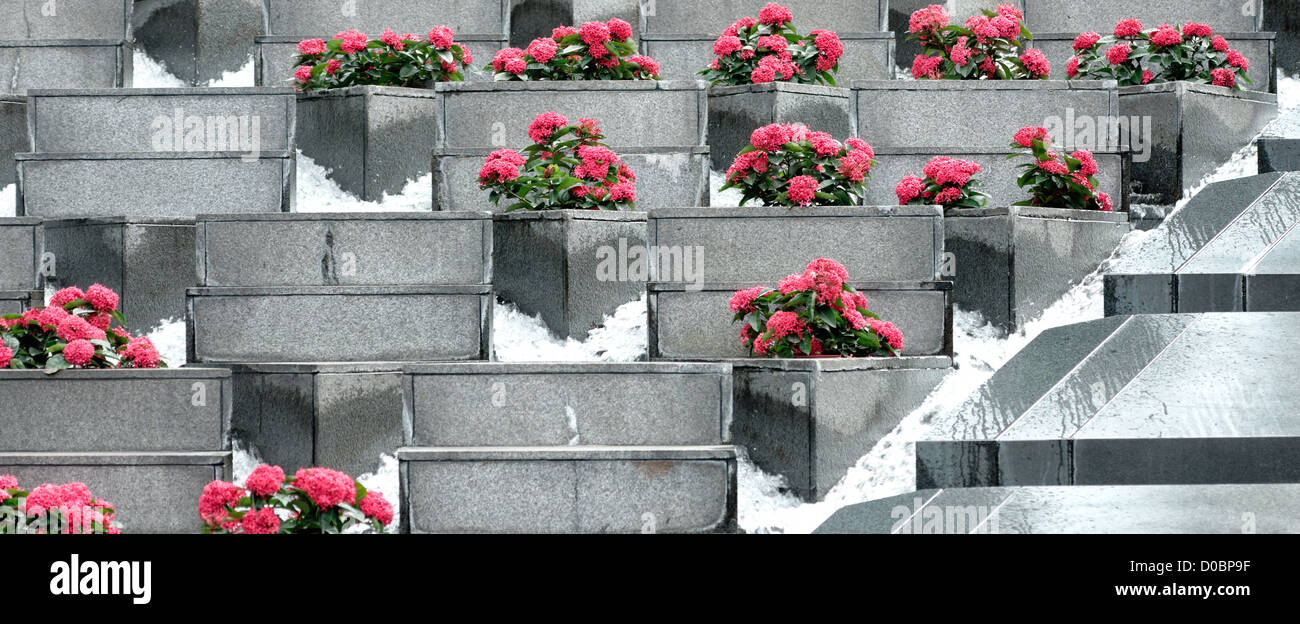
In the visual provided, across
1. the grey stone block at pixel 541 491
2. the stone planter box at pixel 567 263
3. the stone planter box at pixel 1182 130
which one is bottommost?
the grey stone block at pixel 541 491

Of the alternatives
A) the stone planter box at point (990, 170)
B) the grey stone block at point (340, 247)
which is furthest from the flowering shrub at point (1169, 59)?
the grey stone block at point (340, 247)

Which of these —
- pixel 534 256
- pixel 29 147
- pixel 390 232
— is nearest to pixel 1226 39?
pixel 534 256

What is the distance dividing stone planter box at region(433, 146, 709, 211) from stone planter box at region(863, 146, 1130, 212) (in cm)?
111

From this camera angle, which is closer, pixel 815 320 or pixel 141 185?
pixel 815 320

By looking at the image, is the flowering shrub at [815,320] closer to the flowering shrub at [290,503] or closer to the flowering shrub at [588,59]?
the flowering shrub at [290,503]

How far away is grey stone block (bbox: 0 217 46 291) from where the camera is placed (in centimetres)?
746

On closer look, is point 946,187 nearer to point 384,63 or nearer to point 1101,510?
point 1101,510

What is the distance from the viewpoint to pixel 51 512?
4.88 meters

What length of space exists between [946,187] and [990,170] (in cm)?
67

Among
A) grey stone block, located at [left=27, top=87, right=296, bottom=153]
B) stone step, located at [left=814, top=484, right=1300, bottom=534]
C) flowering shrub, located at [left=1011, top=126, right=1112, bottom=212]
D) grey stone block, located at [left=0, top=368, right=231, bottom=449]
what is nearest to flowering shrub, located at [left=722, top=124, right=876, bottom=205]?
flowering shrub, located at [left=1011, top=126, right=1112, bottom=212]

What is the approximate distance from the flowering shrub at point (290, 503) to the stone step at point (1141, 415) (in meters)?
2.48

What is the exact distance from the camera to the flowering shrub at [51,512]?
4.87m

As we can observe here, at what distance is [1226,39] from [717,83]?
3906 millimetres

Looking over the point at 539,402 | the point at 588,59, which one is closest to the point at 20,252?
the point at 539,402
